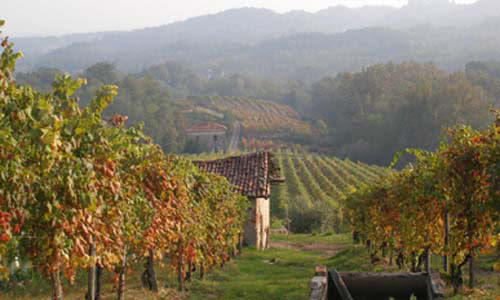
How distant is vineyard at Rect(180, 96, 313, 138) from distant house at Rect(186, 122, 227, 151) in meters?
5.11

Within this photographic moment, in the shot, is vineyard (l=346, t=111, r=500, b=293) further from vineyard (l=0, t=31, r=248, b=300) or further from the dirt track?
the dirt track

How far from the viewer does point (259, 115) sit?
109 metres

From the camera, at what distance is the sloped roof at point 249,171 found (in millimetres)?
22281

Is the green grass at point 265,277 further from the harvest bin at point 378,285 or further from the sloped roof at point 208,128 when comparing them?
the sloped roof at point 208,128

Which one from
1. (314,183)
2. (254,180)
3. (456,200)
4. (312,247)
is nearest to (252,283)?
(456,200)

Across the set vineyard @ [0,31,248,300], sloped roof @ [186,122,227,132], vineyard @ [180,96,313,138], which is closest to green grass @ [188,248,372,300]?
vineyard @ [0,31,248,300]

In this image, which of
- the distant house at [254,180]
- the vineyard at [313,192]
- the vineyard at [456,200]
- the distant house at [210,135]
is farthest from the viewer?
the distant house at [210,135]

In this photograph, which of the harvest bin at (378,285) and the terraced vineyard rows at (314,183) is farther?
the terraced vineyard rows at (314,183)

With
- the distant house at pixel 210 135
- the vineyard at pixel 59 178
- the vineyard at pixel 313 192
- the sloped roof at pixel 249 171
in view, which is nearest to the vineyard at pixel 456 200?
the vineyard at pixel 59 178

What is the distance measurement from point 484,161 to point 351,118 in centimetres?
8151

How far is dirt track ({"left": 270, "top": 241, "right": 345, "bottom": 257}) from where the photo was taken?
74.4 feet

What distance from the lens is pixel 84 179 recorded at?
4531 mm

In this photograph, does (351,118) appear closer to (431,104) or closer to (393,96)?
(393,96)

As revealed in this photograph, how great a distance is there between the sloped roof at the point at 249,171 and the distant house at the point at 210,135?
58933 mm
